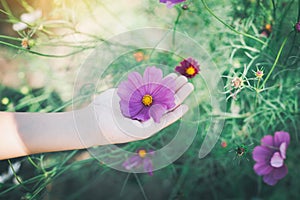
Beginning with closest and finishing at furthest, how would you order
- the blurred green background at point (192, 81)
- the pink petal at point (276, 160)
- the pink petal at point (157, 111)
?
the pink petal at point (157, 111)
the pink petal at point (276, 160)
the blurred green background at point (192, 81)

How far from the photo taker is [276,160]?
0.81 metres

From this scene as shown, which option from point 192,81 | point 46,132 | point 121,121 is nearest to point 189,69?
point 192,81

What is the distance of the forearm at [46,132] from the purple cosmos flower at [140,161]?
10.1 inches

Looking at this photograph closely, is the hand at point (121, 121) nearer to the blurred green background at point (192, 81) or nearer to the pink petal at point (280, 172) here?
the blurred green background at point (192, 81)

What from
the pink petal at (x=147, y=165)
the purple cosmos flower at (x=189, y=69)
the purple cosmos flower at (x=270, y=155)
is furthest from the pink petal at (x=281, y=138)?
the pink petal at (x=147, y=165)

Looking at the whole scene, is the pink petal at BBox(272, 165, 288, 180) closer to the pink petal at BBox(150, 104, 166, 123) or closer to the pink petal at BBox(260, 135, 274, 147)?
the pink petal at BBox(260, 135, 274, 147)

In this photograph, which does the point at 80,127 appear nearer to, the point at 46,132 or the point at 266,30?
the point at 46,132

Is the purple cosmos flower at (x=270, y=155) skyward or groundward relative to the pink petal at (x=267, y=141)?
groundward

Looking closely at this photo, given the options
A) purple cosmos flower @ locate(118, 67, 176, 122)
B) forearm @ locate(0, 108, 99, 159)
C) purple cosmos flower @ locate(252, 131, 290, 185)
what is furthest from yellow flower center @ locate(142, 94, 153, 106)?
purple cosmos flower @ locate(252, 131, 290, 185)

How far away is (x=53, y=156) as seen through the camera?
1.07 m

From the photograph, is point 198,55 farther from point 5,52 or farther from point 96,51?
point 5,52

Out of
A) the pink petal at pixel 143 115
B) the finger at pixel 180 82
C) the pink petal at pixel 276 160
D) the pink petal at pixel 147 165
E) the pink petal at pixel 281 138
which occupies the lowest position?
the pink petal at pixel 276 160

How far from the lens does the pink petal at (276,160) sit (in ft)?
2.63

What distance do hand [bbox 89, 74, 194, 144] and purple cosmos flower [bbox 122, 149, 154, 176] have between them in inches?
10.6
